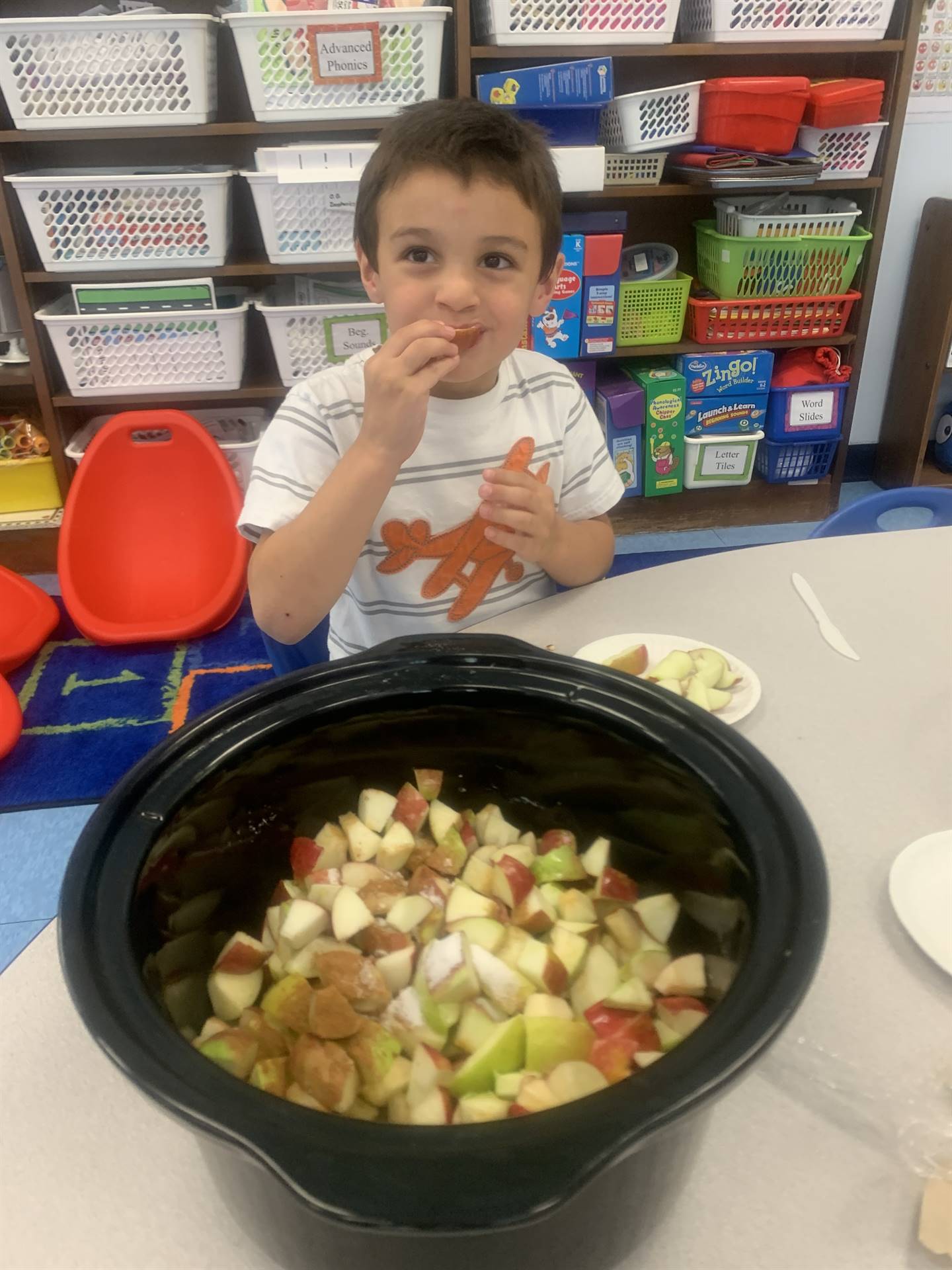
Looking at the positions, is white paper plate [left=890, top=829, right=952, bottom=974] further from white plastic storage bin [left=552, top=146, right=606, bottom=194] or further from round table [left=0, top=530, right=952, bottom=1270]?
white plastic storage bin [left=552, top=146, right=606, bottom=194]

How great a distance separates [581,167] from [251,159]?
864 millimetres

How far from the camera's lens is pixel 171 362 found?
2246 mm

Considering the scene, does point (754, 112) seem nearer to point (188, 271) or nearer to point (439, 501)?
point (188, 271)

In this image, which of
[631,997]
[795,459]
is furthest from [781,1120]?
[795,459]

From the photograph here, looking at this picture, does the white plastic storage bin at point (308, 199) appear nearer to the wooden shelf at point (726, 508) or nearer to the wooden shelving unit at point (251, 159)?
the wooden shelving unit at point (251, 159)

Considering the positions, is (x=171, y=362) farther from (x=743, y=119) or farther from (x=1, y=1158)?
(x=1, y=1158)

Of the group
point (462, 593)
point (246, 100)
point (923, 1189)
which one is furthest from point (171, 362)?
point (923, 1189)

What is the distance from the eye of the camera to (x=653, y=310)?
2.43m

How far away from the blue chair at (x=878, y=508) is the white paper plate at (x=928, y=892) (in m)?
0.71

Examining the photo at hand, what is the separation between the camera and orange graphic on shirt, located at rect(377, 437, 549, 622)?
1.10 m

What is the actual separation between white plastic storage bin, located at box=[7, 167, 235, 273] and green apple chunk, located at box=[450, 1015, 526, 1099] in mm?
2096

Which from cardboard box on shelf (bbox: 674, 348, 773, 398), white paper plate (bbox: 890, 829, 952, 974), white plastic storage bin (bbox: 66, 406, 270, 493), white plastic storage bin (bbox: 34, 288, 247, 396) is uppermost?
white paper plate (bbox: 890, 829, 952, 974)

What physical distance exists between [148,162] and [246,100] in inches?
12.2

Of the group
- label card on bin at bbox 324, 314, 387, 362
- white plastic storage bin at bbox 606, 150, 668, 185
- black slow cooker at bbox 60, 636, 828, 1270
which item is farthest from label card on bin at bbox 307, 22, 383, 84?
black slow cooker at bbox 60, 636, 828, 1270
